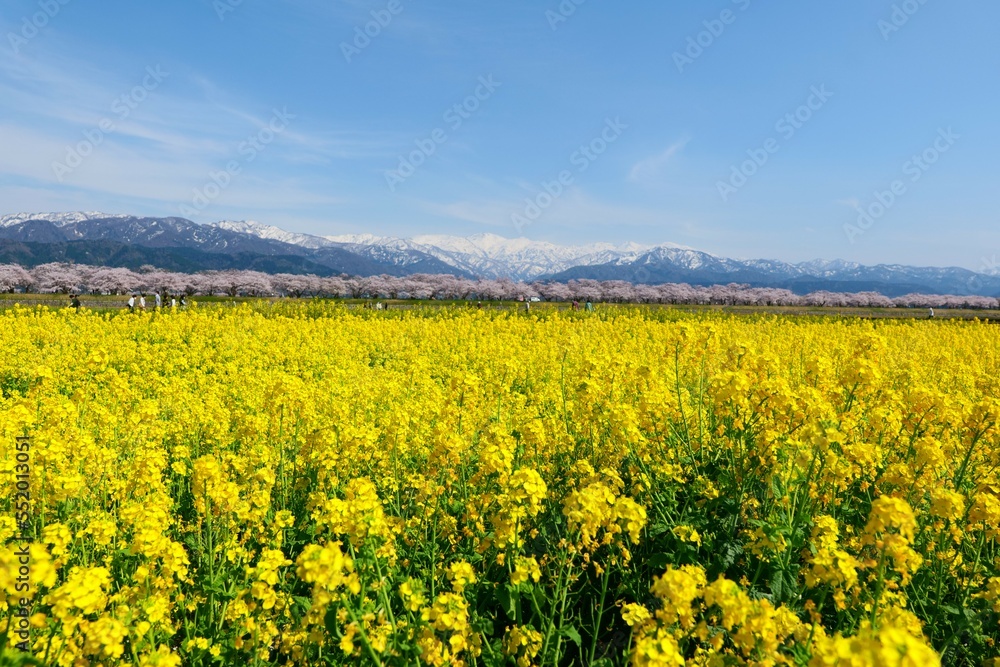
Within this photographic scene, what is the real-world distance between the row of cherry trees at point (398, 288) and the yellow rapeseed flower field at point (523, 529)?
293ft

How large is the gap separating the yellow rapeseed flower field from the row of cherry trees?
89309 mm

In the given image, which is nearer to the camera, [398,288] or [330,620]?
[330,620]

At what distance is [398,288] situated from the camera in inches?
4129

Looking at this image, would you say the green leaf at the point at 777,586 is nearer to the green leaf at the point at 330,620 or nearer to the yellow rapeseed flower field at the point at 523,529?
the yellow rapeseed flower field at the point at 523,529

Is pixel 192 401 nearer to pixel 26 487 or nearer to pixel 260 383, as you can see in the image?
pixel 260 383

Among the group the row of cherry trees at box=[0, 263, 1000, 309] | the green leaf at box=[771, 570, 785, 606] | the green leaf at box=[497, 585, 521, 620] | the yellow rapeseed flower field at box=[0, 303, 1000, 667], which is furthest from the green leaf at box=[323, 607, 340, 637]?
the row of cherry trees at box=[0, 263, 1000, 309]

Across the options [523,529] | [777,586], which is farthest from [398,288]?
[777,586]

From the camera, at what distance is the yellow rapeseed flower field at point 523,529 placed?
244 cm

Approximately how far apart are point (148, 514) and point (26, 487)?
1.58 meters

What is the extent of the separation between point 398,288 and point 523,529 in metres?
104

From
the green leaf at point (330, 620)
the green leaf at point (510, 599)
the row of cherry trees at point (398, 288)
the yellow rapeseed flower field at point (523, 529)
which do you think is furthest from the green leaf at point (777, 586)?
the row of cherry trees at point (398, 288)

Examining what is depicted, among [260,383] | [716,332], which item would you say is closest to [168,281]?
[260,383]

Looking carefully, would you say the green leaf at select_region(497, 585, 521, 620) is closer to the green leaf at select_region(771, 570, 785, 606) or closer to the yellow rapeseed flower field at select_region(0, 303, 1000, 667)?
the yellow rapeseed flower field at select_region(0, 303, 1000, 667)

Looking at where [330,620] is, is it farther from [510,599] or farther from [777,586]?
[777,586]
